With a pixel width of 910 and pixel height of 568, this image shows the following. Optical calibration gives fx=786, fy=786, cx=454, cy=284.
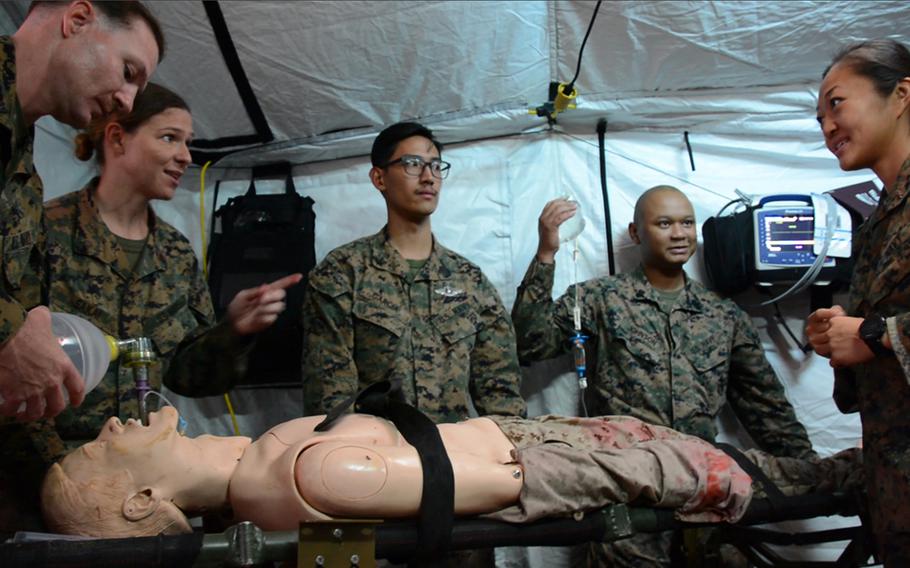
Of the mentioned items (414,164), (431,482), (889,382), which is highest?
(414,164)

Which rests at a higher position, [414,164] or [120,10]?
[120,10]

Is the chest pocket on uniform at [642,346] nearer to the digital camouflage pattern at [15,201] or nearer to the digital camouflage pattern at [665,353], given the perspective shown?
the digital camouflage pattern at [665,353]

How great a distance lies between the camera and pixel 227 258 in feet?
10.7

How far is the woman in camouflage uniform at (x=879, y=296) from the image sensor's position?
1.83m

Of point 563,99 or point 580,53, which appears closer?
point 580,53

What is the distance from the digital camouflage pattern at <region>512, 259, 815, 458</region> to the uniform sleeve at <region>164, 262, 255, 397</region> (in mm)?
1174

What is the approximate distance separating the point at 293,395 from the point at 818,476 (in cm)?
206

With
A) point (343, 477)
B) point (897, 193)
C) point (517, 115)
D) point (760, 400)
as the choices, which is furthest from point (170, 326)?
point (760, 400)

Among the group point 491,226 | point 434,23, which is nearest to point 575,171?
point 491,226

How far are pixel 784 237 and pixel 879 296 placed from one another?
130 cm

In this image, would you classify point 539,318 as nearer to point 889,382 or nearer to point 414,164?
point 414,164

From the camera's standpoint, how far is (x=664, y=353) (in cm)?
303

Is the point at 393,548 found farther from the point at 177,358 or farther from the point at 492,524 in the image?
the point at 177,358

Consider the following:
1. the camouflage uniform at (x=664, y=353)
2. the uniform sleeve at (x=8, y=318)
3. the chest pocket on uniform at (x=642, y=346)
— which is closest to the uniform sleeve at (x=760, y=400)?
the camouflage uniform at (x=664, y=353)
